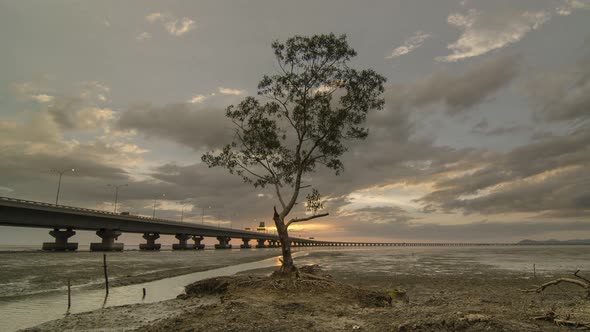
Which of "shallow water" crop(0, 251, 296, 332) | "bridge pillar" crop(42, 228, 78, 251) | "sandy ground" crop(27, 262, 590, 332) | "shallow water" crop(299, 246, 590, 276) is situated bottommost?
"shallow water" crop(299, 246, 590, 276)

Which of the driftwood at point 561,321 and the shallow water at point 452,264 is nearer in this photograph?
the driftwood at point 561,321

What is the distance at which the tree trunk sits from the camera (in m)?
26.2

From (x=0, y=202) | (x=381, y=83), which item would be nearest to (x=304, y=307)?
(x=381, y=83)

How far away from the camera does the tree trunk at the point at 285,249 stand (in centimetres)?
2623

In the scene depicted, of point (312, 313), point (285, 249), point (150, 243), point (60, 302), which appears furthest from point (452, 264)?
point (150, 243)

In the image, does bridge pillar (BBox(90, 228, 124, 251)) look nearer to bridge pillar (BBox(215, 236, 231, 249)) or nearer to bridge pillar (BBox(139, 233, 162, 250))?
bridge pillar (BBox(139, 233, 162, 250))

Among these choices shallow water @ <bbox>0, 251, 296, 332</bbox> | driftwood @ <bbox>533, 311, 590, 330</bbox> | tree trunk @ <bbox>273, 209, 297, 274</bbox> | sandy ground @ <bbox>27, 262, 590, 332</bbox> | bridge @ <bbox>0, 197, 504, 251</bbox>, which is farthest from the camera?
bridge @ <bbox>0, 197, 504, 251</bbox>

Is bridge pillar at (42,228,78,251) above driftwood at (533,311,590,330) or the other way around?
above

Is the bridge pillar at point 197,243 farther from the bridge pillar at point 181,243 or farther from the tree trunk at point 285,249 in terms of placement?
the tree trunk at point 285,249

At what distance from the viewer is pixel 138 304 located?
67.0ft

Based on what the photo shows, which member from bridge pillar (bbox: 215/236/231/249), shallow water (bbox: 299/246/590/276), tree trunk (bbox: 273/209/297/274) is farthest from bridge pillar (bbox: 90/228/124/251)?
tree trunk (bbox: 273/209/297/274)

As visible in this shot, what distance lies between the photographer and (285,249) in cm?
2716

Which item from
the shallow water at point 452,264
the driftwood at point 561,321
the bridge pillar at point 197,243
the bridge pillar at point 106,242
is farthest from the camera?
the bridge pillar at point 197,243

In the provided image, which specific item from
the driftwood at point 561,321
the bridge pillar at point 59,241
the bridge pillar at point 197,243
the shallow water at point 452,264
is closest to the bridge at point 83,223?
the bridge pillar at point 59,241
